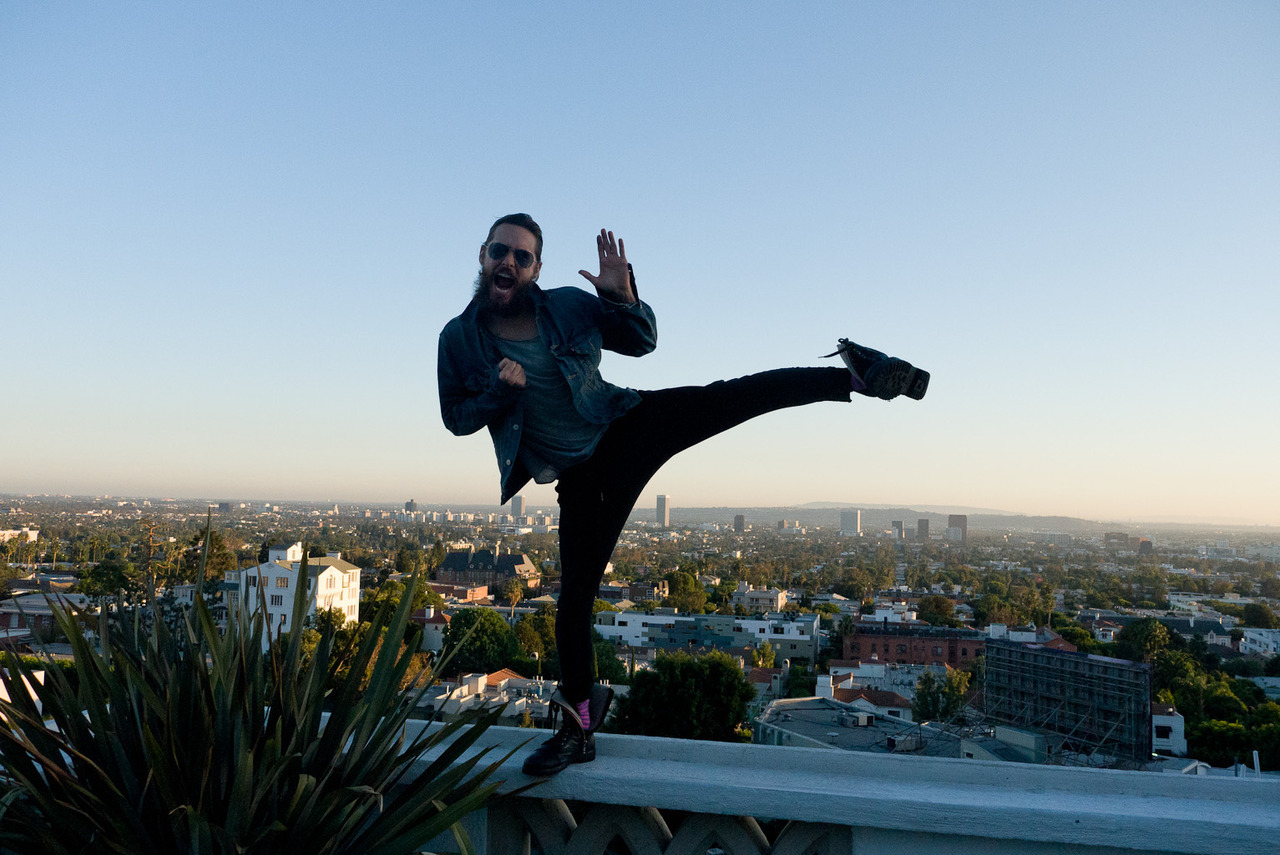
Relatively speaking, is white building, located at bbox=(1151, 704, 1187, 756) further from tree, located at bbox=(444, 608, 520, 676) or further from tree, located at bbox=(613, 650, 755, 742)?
tree, located at bbox=(444, 608, 520, 676)

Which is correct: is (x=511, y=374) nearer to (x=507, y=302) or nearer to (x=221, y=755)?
(x=507, y=302)

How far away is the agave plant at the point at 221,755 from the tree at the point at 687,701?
15435 millimetres

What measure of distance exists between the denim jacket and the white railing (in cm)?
66

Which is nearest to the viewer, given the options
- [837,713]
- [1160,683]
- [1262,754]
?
[837,713]

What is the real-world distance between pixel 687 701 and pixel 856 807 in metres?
15.7

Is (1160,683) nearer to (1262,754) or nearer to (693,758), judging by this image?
(1262,754)

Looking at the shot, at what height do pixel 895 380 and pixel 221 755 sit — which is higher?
pixel 895 380

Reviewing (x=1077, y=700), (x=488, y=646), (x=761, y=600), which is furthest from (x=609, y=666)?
(x=761, y=600)

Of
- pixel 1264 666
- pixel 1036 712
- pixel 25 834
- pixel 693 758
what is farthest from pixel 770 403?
pixel 1264 666

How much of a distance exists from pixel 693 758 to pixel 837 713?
16145 mm

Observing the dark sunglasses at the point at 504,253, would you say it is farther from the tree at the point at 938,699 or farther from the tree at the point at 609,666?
the tree at the point at 609,666

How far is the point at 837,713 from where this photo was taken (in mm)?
16703

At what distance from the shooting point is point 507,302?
198cm

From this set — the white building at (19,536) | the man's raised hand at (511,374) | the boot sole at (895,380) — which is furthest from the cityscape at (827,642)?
the white building at (19,536)
